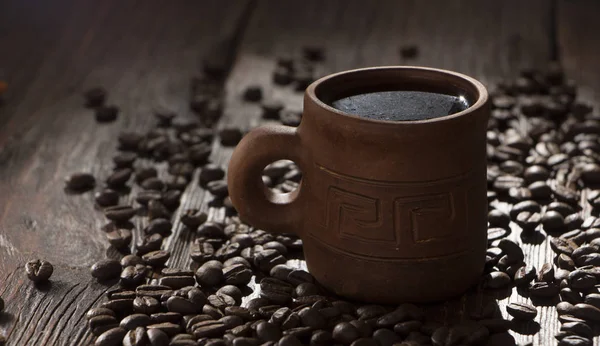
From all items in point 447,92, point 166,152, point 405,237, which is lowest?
point 166,152

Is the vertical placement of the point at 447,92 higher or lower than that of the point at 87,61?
higher

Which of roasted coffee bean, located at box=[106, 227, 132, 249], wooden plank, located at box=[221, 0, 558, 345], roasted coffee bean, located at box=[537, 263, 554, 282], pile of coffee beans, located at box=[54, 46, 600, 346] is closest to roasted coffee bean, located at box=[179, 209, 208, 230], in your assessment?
pile of coffee beans, located at box=[54, 46, 600, 346]

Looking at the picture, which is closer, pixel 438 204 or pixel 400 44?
pixel 438 204

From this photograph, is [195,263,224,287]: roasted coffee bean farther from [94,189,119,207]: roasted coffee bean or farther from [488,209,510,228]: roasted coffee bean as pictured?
[488,209,510,228]: roasted coffee bean

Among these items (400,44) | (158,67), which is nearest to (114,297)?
(158,67)

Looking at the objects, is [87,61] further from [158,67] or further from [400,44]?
[400,44]

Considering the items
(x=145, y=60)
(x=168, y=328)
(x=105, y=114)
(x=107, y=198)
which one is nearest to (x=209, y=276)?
(x=168, y=328)

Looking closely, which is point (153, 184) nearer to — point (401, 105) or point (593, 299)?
point (401, 105)
